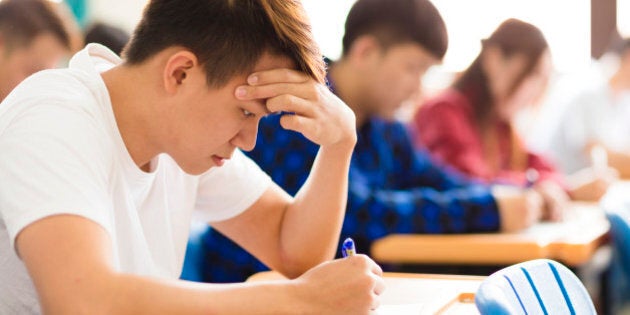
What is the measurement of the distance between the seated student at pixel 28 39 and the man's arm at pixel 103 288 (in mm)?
1340

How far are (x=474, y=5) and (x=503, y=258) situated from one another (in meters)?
2.65

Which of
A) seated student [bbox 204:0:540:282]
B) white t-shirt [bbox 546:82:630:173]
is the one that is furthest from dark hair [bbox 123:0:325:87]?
white t-shirt [bbox 546:82:630:173]

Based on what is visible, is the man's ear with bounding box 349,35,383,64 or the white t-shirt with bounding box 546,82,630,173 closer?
the man's ear with bounding box 349,35,383,64

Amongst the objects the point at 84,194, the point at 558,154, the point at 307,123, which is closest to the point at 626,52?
the point at 558,154

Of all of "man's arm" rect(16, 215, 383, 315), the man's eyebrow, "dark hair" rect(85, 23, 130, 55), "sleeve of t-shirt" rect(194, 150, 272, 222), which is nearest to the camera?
"man's arm" rect(16, 215, 383, 315)

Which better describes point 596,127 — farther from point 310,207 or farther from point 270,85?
point 270,85

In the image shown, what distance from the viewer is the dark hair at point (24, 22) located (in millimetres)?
2348

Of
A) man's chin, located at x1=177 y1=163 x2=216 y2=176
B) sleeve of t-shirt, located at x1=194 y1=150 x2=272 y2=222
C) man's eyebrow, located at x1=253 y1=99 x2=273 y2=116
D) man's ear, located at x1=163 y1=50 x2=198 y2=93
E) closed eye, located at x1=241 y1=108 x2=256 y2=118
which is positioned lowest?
sleeve of t-shirt, located at x1=194 y1=150 x2=272 y2=222

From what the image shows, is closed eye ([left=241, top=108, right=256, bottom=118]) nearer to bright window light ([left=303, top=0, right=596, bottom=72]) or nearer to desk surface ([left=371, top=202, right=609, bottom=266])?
desk surface ([left=371, top=202, right=609, bottom=266])

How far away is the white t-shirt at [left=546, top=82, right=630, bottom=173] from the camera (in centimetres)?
409

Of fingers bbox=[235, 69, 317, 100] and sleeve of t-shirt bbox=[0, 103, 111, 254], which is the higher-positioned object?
fingers bbox=[235, 69, 317, 100]

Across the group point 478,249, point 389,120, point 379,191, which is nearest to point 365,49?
point 389,120

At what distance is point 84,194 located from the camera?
108 cm

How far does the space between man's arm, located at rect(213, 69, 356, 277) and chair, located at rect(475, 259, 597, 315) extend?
0.39 m
